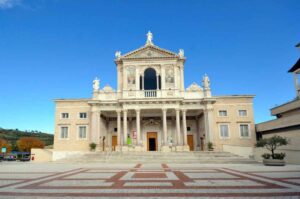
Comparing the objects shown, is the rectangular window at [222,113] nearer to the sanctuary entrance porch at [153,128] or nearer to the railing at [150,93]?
the sanctuary entrance porch at [153,128]

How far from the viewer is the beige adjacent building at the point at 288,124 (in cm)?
2383

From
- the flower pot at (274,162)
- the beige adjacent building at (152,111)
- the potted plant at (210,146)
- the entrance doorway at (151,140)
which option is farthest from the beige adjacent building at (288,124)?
the entrance doorway at (151,140)

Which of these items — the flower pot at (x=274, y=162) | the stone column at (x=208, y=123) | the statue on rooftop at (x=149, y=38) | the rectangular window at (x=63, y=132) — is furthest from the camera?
the statue on rooftop at (x=149, y=38)

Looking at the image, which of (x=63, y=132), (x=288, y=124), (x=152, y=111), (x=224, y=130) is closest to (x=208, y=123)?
(x=224, y=130)

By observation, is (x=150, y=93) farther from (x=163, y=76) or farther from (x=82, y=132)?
(x=82, y=132)

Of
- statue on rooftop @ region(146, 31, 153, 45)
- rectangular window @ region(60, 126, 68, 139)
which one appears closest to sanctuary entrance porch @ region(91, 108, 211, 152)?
rectangular window @ region(60, 126, 68, 139)

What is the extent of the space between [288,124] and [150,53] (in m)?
22.7

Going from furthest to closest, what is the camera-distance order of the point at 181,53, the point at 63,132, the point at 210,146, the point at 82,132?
the point at 181,53 → the point at 63,132 → the point at 82,132 → the point at 210,146

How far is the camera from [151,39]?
38.0m

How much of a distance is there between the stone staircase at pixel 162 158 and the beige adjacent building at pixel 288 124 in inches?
172

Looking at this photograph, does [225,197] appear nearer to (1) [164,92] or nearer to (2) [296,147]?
(2) [296,147]

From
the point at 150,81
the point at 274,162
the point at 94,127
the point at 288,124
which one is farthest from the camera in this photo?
the point at 150,81

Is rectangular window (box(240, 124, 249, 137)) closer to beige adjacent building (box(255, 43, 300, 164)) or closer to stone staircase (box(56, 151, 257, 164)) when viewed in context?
beige adjacent building (box(255, 43, 300, 164))

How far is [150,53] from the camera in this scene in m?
37.0
